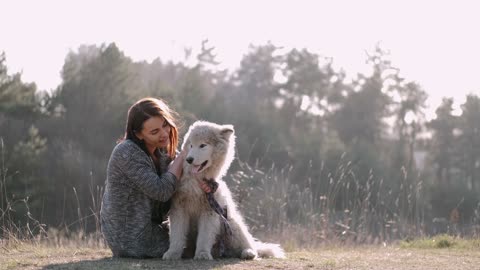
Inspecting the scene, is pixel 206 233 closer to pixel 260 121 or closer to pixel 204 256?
pixel 204 256

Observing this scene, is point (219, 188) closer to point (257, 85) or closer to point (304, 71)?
point (304, 71)

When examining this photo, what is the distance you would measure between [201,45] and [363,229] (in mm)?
33498

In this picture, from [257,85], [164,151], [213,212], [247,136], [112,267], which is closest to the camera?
[112,267]

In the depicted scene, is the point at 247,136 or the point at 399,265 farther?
the point at 247,136

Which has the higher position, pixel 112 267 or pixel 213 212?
pixel 213 212

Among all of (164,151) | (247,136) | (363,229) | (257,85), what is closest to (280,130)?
(247,136)

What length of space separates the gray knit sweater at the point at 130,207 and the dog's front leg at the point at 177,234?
0.21 meters

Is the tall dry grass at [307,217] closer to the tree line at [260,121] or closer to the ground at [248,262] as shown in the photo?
the ground at [248,262]

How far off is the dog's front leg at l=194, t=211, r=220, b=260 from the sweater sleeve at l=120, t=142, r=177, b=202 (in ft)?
1.30

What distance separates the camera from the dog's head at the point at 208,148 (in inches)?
247

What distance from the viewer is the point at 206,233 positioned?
20.7ft

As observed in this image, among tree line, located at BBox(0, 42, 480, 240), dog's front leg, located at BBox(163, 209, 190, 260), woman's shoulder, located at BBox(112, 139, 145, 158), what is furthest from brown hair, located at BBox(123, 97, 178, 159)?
tree line, located at BBox(0, 42, 480, 240)

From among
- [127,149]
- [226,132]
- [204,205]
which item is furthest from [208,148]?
[127,149]

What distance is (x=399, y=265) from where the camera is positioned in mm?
6379
